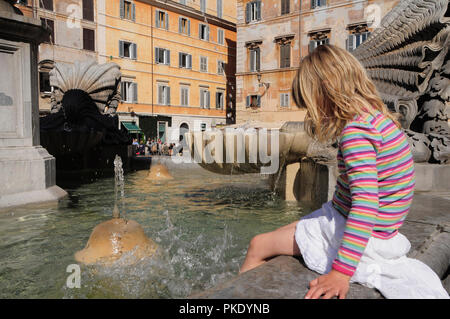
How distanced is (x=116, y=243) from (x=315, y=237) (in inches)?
65.1

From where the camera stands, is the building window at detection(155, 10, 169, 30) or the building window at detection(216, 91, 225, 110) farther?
the building window at detection(216, 91, 225, 110)

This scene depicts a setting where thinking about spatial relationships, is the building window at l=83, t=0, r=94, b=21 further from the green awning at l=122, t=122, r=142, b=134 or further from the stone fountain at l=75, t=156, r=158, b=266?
the stone fountain at l=75, t=156, r=158, b=266

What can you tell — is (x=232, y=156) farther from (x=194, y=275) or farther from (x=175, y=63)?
(x=175, y=63)

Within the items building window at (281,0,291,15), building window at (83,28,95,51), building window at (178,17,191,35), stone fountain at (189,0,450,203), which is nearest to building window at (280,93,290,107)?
building window at (281,0,291,15)

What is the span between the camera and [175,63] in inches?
1248

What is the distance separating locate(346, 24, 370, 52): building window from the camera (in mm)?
22566

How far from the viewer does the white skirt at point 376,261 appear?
132 cm

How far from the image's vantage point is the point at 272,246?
173 centimetres

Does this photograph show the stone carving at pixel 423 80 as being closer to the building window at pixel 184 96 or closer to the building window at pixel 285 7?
the building window at pixel 285 7

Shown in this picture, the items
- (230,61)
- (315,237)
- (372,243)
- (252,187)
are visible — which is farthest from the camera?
(230,61)

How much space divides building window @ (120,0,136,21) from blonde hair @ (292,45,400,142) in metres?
29.5

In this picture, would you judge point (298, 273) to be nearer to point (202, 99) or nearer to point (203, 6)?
point (202, 99)

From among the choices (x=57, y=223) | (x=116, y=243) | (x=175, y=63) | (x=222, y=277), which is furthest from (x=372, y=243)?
(x=175, y=63)

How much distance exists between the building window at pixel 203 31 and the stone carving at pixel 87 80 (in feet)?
81.9
